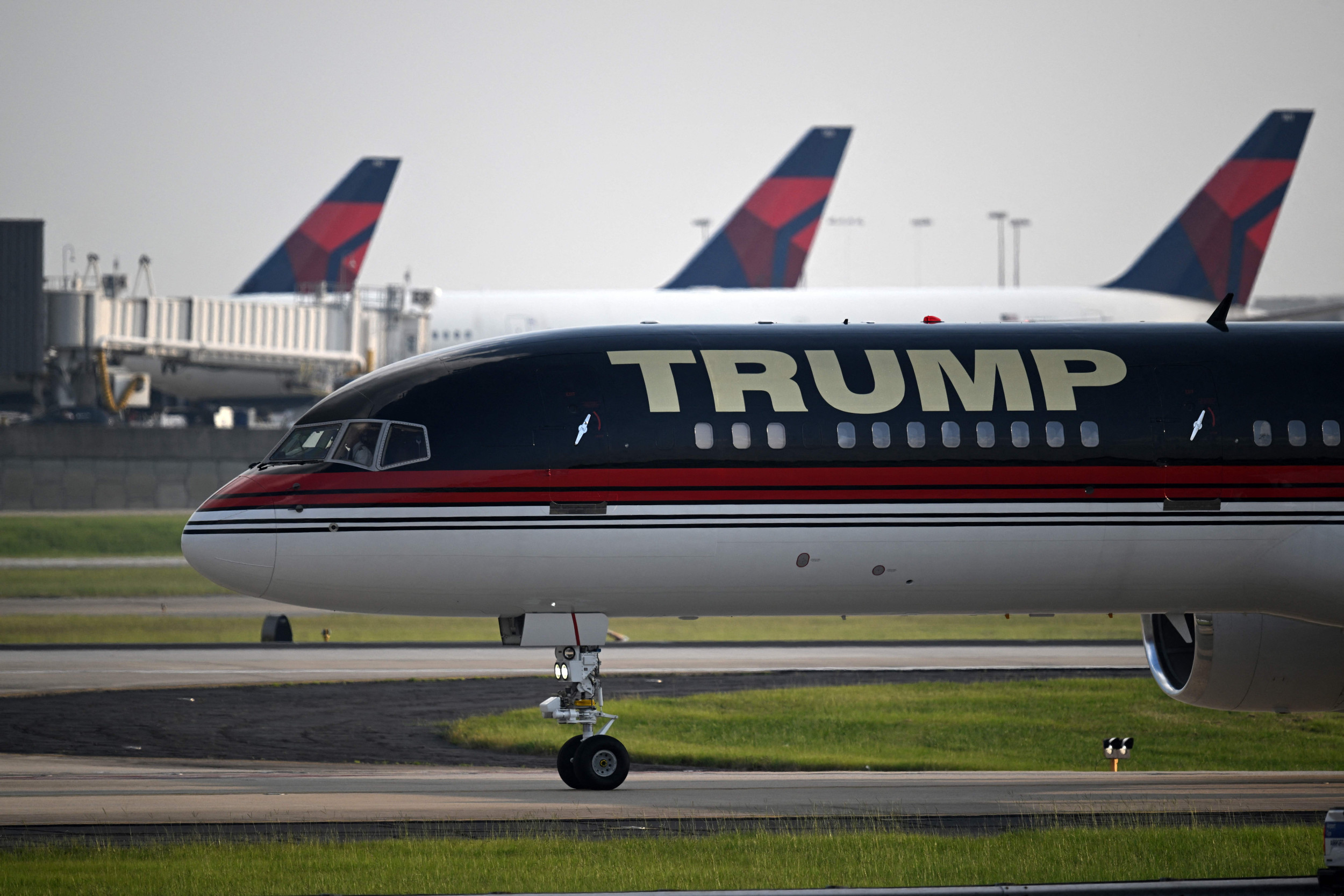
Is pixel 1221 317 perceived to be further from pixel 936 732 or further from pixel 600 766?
pixel 600 766

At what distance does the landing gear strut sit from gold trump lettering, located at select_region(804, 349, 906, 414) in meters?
4.50

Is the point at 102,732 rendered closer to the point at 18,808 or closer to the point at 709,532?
the point at 18,808

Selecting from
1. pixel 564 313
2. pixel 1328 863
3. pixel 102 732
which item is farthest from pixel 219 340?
pixel 1328 863

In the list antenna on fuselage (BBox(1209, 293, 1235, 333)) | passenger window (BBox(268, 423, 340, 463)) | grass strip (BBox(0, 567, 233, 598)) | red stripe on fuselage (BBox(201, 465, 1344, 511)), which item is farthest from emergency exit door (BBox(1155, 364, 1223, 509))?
grass strip (BBox(0, 567, 233, 598))

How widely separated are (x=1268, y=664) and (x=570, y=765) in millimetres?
9774

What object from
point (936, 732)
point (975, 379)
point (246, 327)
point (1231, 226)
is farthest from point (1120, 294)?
point (975, 379)

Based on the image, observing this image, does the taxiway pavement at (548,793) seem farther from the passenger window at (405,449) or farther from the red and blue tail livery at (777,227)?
the red and blue tail livery at (777,227)

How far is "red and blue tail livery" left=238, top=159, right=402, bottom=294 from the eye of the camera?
9794cm

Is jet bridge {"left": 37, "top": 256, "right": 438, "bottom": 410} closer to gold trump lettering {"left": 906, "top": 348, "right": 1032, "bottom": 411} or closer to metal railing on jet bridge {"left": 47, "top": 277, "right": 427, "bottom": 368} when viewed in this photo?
metal railing on jet bridge {"left": 47, "top": 277, "right": 427, "bottom": 368}

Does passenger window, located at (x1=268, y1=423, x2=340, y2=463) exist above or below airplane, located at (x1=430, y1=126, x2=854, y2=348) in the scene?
below

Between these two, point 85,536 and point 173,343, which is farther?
point 173,343

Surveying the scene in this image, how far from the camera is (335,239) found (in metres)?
98.4

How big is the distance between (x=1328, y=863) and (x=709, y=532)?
31.6 feet

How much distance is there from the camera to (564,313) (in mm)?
84250
